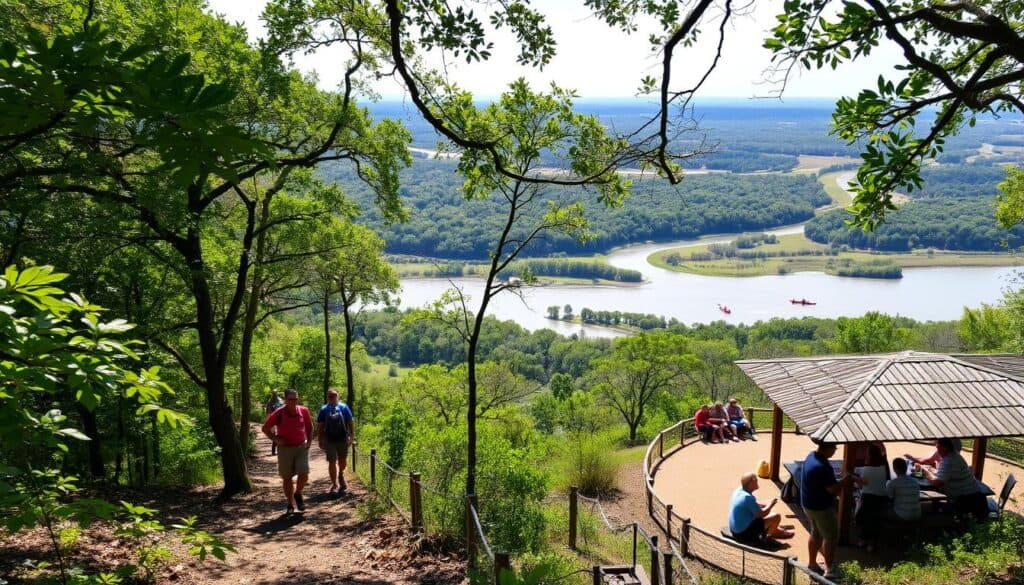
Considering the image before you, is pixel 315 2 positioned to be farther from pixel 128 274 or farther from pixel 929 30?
pixel 929 30

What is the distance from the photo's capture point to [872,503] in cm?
859

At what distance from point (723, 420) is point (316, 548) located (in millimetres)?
9021

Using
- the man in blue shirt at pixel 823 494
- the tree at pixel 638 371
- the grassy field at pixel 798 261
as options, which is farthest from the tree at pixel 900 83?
the grassy field at pixel 798 261

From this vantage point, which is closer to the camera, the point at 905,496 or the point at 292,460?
the point at 292,460

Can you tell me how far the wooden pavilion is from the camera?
8.63m

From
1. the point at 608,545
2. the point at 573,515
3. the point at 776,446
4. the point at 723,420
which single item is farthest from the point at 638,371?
the point at 573,515


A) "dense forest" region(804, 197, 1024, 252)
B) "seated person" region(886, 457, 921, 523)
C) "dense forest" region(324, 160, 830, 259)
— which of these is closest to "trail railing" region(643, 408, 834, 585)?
"seated person" region(886, 457, 921, 523)

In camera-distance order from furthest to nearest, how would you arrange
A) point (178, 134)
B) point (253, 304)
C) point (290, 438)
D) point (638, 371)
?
point (638, 371), point (253, 304), point (290, 438), point (178, 134)

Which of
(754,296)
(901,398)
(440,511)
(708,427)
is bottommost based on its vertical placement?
(754,296)

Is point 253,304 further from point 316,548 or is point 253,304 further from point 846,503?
point 846,503

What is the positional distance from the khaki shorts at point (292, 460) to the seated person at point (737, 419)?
8770 mm

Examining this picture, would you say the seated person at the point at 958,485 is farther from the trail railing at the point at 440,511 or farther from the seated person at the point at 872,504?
the trail railing at the point at 440,511

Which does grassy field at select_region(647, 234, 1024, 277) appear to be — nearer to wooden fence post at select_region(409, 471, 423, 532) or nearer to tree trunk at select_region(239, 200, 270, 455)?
tree trunk at select_region(239, 200, 270, 455)

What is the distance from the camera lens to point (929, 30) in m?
5.50
